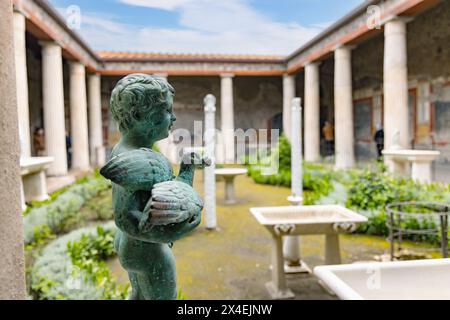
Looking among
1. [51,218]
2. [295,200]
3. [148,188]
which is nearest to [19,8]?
[51,218]

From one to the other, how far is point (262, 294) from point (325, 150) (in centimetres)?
1280

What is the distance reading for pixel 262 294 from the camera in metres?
3.79

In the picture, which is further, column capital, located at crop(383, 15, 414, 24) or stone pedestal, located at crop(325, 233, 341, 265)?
column capital, located at crop(383, 15, 414, 24)

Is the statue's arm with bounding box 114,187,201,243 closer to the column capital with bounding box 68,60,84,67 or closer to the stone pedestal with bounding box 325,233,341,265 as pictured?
the stone pedestal with bounding box 325,233,341,265

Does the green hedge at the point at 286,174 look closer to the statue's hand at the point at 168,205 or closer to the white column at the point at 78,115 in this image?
the white column at the point at 78,115

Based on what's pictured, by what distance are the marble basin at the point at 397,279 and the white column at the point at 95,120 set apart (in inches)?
520

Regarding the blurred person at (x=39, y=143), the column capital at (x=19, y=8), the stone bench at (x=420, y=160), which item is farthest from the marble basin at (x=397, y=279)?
the blurred person at (x=39, y=143)

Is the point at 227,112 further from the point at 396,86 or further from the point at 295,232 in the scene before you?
the point at 295,232

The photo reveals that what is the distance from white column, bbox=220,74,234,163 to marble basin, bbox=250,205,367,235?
10435mm

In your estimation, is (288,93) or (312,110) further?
(288,93)

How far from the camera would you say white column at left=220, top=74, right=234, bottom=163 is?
1503 cm

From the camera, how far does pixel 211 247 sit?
5199 mm

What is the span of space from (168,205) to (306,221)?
9.60ft

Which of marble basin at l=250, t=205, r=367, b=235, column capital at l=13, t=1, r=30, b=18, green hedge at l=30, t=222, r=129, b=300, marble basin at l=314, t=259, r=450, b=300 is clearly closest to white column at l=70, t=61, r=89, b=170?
column capital at l=13, t=1, r=30, b=18
